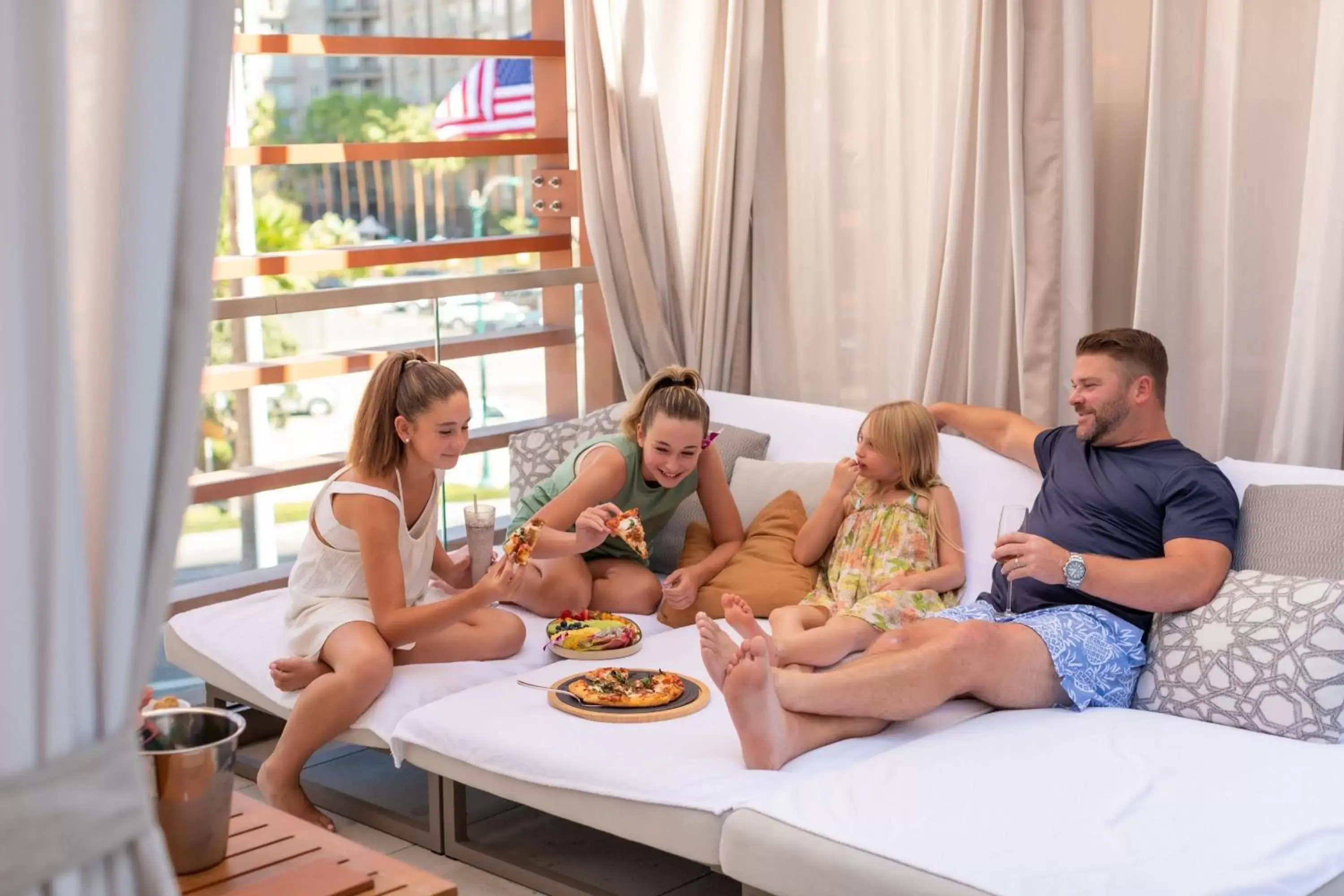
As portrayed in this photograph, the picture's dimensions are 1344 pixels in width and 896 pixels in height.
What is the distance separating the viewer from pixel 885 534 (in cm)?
336

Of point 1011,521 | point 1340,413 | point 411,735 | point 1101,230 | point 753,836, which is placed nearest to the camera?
point 753,836

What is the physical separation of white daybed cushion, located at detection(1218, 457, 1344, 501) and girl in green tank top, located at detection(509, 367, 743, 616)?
118 cm

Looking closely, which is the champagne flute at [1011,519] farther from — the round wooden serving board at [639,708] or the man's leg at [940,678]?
the round wooden serving board at [639,708]

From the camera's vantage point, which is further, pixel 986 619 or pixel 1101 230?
pixel 1101 230

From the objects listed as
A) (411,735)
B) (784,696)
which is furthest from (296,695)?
(784,696)

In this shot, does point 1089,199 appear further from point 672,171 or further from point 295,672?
point 295,672

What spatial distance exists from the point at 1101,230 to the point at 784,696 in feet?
5.91

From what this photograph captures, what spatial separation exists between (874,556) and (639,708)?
2.72 feet

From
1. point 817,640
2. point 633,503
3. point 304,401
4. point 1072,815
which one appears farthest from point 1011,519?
point 304,401

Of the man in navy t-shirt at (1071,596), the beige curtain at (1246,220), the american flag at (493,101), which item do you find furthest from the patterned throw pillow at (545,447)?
the american flag at (493,101)

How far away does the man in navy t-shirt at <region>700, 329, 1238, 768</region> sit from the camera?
258 centimetres

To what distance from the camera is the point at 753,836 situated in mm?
2281

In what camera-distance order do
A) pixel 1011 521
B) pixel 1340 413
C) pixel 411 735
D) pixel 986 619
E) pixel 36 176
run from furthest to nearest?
pixel 1340 413, pixel 986 619, pixel 411 735, pixel 1011 521, pixel 36 176

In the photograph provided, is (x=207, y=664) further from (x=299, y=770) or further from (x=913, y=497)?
(x=913, y=497)
